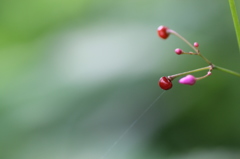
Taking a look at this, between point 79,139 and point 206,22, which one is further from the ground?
point 206,22

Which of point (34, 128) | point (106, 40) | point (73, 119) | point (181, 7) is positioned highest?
point (181, 7)

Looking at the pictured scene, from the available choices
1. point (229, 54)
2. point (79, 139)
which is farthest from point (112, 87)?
point (229, 54)

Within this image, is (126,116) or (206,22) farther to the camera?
(206,22)

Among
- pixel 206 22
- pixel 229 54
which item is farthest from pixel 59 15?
pixel 229 54

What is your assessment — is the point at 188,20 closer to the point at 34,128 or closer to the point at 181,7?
the point at 181,7

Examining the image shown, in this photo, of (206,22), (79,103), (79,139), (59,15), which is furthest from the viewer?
(59,15)

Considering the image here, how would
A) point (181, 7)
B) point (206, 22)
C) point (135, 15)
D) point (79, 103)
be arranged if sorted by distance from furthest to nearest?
point (135, 15) → point (181, 7) → point (206, 22) → point (79, 103)

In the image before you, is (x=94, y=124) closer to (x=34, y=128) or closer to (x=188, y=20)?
(x=34, y=128)
